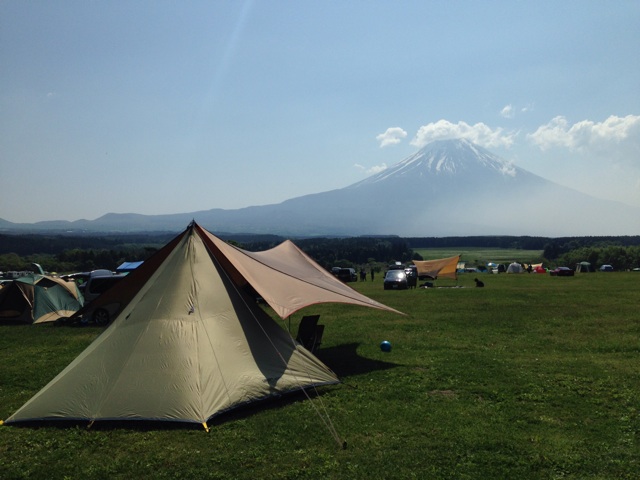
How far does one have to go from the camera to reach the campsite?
614 cm

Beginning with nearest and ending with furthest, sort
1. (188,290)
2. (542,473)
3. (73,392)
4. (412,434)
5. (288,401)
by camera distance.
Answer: (542,473) < (412,434) < (73,392) < (288,401) < (188,290)

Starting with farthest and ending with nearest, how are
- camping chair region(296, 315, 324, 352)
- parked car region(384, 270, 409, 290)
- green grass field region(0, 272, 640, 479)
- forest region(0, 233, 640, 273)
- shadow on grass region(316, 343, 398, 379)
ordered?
forest region(0, 233, 640, 273), parked car region(384, 270, 409, 290), camping chair region(296, 315, 324, 352), shadow on grass region(316, 343, 398, 379), green grass field region(0, 272, 640, 479)

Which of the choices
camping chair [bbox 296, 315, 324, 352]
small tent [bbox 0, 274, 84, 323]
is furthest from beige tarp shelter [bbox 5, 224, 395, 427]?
small tent [bbox 0, 274, 84, 323]

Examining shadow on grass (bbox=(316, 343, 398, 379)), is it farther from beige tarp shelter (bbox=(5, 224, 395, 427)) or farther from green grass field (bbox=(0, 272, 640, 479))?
beige tarp shelter (bbox=(5, 224, 395, 427))

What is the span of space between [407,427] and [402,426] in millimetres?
80

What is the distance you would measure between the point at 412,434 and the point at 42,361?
9997 mm

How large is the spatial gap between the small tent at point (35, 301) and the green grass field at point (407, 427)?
7672mm

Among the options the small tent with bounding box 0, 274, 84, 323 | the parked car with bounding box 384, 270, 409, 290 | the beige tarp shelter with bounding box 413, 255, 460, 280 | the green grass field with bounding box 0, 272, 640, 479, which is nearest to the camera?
the green grass field with bounding box 0, 272, 640, 479

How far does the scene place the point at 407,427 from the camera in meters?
7.29

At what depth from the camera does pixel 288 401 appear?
8664 mm

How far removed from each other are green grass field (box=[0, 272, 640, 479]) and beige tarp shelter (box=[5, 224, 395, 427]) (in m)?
0.31

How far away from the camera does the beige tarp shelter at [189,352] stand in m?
7.86

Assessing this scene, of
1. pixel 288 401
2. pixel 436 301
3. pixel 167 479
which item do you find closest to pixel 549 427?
pixel 288 401

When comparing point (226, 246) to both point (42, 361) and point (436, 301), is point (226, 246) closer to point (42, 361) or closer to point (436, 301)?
point (42, 361)
